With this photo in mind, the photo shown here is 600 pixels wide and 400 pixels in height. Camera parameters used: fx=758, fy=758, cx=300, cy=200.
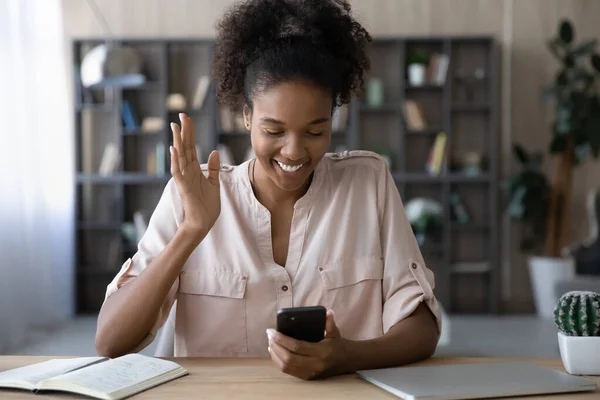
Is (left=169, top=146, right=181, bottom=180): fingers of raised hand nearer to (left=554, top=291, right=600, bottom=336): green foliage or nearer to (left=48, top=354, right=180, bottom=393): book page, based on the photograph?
(left=48, top=354, right=180, bottom=393): book page

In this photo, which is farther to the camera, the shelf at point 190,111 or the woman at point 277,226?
the shelf at point 190,111

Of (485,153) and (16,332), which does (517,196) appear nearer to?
(485,153)

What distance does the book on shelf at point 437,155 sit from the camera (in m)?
6.20

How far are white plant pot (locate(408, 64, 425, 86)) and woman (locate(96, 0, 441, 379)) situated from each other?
174 inches

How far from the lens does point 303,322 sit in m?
1.31

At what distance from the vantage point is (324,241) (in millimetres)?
1752

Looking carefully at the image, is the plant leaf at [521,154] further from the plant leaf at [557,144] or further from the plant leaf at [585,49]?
the plant leaf at [585,49]

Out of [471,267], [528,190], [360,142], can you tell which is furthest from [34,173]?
[528,190]

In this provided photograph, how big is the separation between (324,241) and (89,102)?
5.14 m

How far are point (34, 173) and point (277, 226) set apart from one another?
4016 millimetres

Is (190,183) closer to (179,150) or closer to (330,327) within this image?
(179,150)

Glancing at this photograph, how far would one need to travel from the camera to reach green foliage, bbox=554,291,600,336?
1.34m

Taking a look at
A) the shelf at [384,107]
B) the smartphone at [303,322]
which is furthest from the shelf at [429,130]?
the smartphone at [303,322]

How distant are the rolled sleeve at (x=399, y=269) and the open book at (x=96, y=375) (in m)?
0.52
